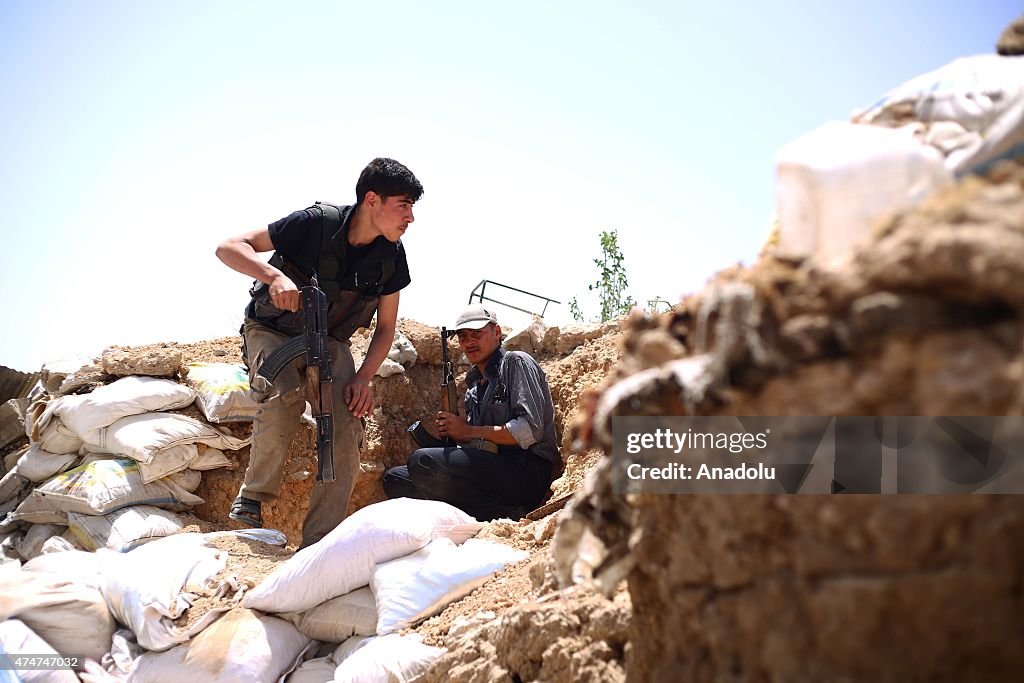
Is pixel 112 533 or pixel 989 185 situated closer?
pixel 989 185

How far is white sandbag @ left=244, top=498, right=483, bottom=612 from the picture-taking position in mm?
3182

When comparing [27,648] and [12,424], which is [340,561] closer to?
[27,648]

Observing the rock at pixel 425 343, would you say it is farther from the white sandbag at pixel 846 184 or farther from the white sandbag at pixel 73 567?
the white sandbag at pixel 846 184

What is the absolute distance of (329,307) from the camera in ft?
14.8

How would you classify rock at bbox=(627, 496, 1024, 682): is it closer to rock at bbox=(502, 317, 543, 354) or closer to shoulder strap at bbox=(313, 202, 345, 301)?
shoulder strap at bbox=(313, 202, 345, 301)

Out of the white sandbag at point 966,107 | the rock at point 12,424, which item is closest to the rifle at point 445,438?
the rock at point 12,424

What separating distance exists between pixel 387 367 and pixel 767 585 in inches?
203

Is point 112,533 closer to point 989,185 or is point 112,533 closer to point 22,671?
point 22,671

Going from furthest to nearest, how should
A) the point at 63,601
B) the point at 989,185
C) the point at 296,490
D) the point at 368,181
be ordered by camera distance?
the point at 296,490, the point at 368,181, the point at 63,601, the point at 989,185

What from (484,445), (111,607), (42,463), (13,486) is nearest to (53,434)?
(42,463)

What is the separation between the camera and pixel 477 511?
16.9ft

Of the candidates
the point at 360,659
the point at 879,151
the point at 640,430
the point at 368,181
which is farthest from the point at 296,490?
the point at 879,151

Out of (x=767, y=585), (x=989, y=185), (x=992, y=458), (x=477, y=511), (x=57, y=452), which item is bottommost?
(x=477, y=511)

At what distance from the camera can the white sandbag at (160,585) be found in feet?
10.4
